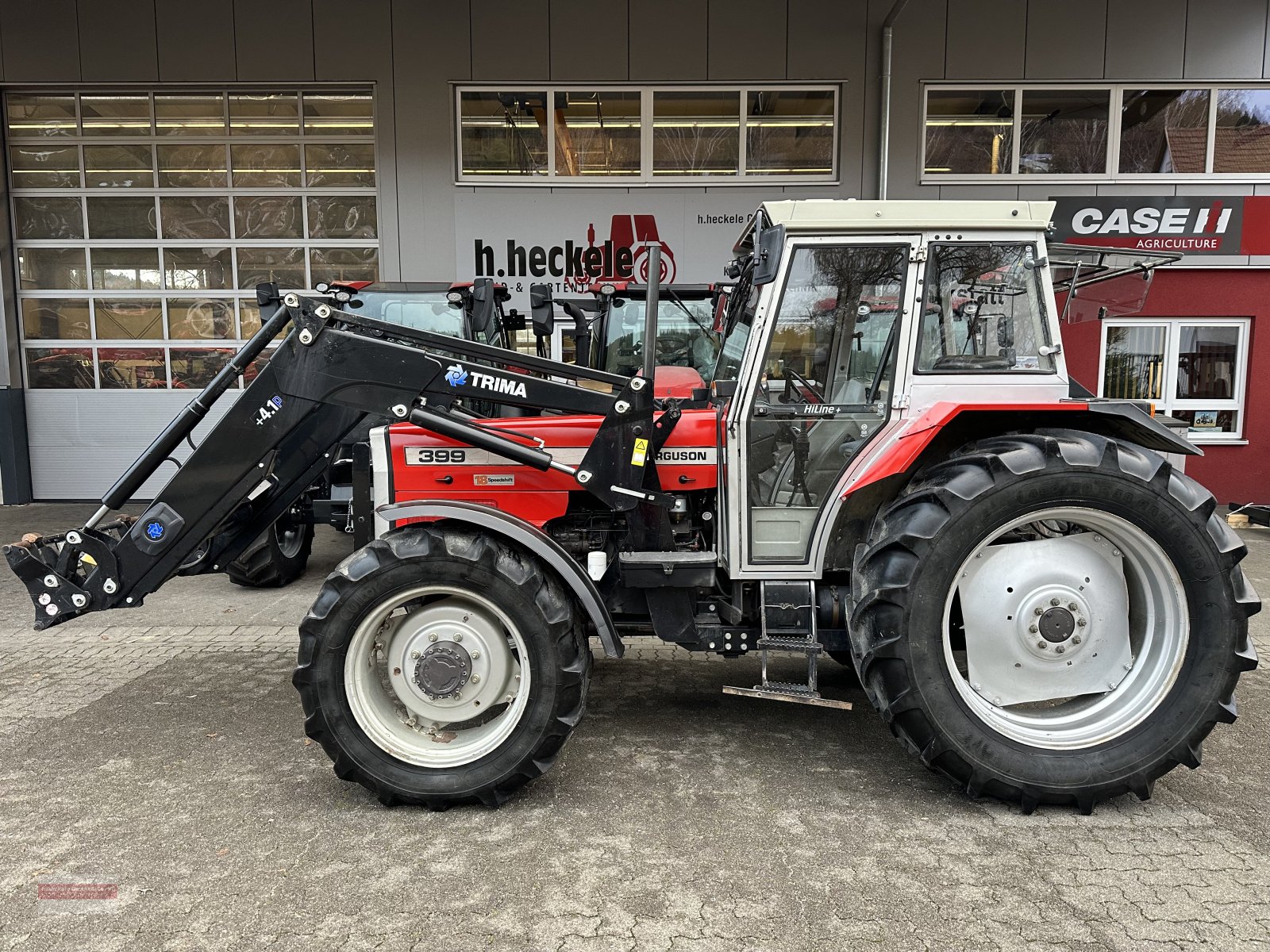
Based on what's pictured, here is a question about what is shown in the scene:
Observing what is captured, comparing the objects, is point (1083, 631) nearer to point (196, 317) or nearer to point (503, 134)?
point (503, 134)

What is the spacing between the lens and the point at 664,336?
6.72 m

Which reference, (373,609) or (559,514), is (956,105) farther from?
(373,609)

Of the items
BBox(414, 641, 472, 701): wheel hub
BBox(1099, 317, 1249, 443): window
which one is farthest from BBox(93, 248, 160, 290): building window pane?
BBox(1099, 317, 1249, 443): window

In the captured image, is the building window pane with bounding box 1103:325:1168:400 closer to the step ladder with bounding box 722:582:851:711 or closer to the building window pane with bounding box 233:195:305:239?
the step ladder with bounding box 722:582:851:711

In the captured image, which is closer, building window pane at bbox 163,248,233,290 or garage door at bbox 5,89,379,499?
garage door at bbox 5,89,379,499

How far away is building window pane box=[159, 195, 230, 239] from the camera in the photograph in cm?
1006

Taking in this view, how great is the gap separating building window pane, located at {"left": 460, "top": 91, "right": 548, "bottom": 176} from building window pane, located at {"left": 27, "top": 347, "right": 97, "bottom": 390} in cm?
536

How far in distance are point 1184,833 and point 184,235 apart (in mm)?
11301

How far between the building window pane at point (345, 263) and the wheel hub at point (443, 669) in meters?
8.07

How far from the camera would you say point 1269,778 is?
10.7ft

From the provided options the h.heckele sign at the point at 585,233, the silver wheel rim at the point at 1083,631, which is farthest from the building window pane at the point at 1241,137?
the silver wheel rim at the point at 1083,631

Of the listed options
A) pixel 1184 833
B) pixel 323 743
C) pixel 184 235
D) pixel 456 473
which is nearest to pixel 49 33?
pixel 184 235

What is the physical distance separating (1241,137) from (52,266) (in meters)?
14.4

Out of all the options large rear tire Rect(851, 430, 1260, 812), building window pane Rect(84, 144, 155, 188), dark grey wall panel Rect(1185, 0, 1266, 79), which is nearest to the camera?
large rear tire Rect(851, 430, 1260, 812)
